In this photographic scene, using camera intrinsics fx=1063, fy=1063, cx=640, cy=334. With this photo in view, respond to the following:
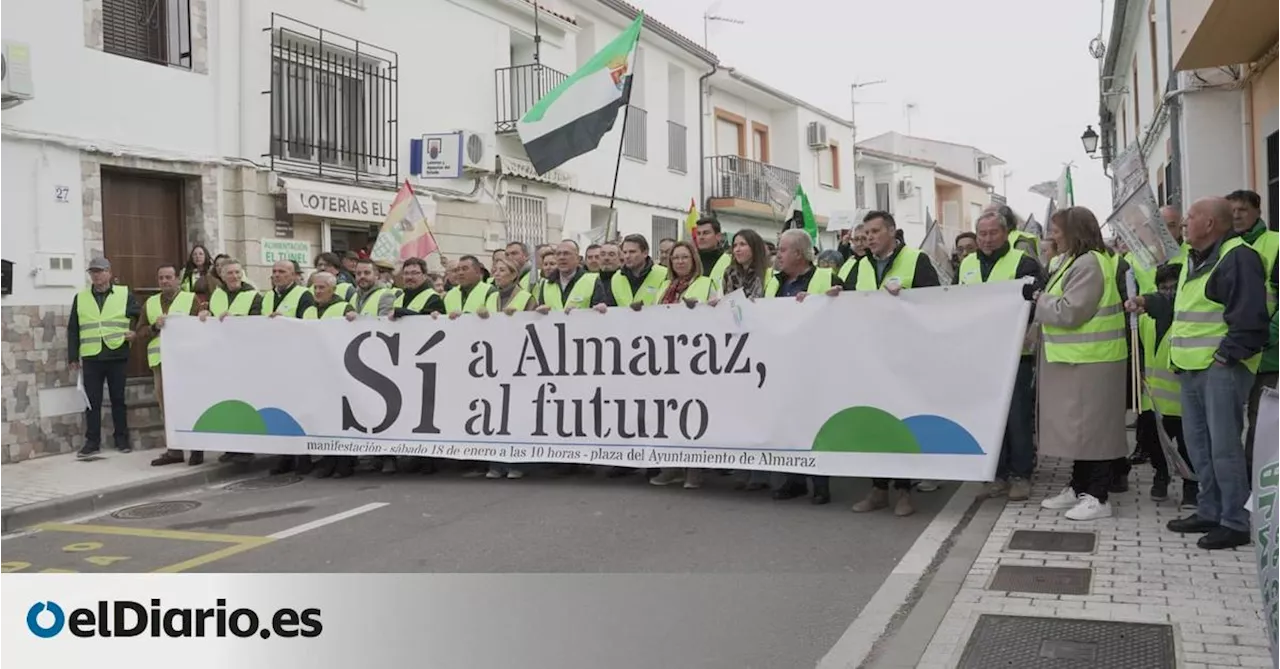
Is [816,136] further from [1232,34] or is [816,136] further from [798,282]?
[798,282]

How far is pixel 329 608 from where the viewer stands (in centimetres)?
482

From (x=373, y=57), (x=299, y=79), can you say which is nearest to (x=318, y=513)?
(x=299, y=79)

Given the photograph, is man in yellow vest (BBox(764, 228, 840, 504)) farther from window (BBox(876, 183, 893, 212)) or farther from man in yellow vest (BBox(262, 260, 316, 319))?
window (BBox(876, 183, 893, 212))

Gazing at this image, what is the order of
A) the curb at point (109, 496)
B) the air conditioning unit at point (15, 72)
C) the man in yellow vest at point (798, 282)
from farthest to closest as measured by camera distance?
the air conditioning unit at point (15, 72), the curb at point (109, 496), the man in yellow vest at point (798, 282)

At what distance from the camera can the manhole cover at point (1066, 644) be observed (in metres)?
3.84

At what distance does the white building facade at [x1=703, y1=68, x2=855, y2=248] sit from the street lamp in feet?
17.2

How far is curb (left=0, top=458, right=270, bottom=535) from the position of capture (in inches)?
291

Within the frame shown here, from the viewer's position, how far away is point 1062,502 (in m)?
6.44

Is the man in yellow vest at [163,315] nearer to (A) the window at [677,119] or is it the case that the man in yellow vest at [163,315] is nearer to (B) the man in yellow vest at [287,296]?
(B) the man in yellow vest at [287,296]

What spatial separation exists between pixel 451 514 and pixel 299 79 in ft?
25.6

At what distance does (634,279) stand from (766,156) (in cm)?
2128

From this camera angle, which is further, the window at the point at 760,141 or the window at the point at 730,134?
the window at the point at 760,141

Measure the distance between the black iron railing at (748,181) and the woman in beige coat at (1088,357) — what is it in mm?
16628

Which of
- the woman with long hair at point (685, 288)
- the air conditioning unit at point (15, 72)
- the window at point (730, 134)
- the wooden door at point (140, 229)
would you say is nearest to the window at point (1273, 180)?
the woman with long hair at point (685, 288)
